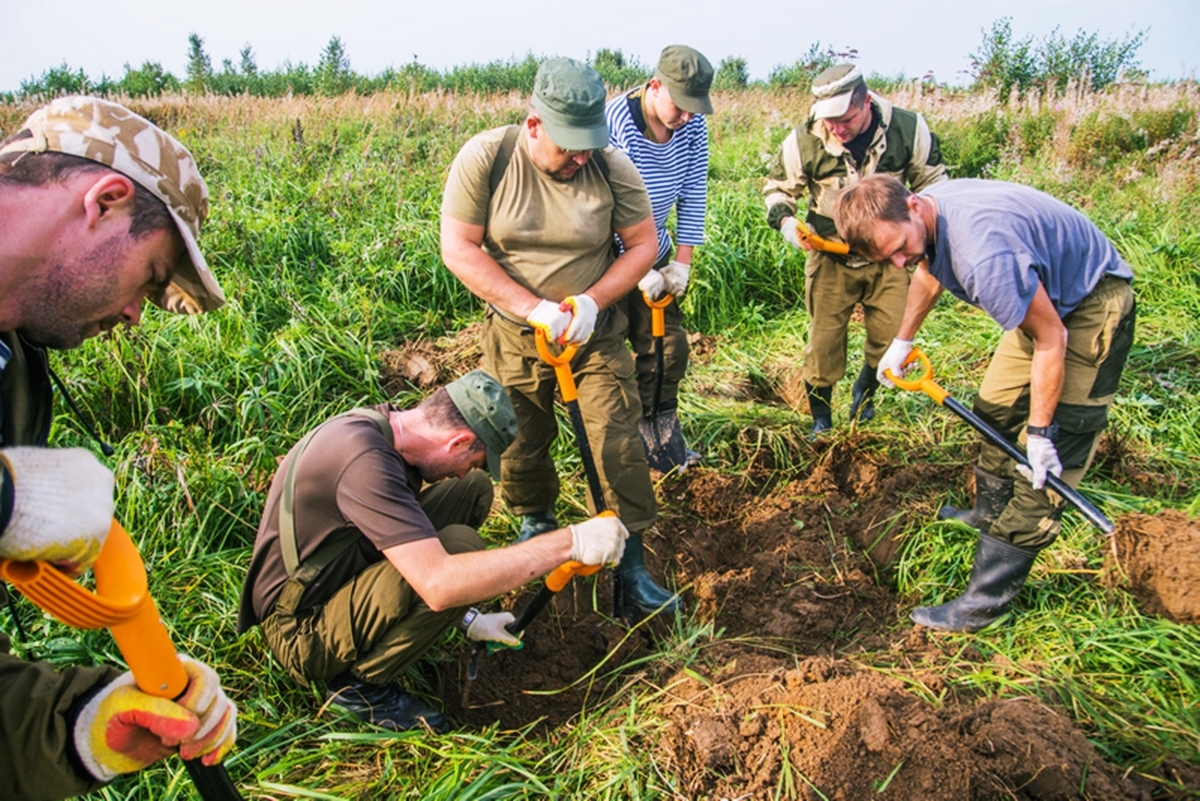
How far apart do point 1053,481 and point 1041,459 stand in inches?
3.5

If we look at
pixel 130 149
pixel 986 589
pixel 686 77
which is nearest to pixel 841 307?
pixel 686 77

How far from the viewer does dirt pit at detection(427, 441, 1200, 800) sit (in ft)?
6.85

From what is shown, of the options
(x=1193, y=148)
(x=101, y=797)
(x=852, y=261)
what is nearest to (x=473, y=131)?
(x=852, y=261)

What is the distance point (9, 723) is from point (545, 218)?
216cm

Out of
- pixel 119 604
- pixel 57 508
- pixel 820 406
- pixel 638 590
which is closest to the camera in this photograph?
pixel 57 508

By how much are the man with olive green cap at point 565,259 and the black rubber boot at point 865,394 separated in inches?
70.0

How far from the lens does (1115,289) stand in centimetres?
278

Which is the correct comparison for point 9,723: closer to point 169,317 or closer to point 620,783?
point 620,783

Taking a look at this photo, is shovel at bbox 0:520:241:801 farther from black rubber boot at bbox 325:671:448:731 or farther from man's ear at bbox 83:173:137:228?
black rubber boot at bbox 325:671:448:731

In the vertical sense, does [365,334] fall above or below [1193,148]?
below

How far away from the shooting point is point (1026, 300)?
2.49m

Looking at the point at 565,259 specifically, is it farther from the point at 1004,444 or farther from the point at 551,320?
the point at 1004,444

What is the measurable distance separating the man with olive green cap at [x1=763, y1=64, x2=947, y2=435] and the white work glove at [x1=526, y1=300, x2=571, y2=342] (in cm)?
163

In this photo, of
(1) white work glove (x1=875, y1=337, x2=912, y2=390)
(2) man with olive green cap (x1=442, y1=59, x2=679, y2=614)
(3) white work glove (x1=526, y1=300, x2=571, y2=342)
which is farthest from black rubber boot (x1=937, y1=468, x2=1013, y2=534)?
(3) white work glove (x1=526, y1=300, x2=571, y2=342)
